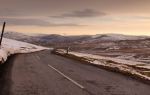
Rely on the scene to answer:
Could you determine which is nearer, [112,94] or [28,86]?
[112,94]

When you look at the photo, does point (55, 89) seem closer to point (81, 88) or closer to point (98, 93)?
point (81, 88)

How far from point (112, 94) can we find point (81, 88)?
5.88 feet

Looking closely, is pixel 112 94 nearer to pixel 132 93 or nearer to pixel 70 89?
pixel 132 93

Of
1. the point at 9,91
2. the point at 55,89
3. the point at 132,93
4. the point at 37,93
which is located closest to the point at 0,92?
the point at 9,91

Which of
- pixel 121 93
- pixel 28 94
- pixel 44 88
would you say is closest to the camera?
pixel 28 94

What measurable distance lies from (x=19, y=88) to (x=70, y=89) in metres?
2.31

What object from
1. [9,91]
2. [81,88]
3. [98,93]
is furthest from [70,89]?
[9,91]

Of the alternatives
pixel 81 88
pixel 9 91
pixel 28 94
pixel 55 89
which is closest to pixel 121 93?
pixel 81 88

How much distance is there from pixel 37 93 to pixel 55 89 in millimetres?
1372

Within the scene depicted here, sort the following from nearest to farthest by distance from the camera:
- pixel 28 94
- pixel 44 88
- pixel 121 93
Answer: pixel 28 94 → pixel 121 93 → pixel 44 88

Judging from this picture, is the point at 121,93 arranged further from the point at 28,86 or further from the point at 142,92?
the point at 28,86

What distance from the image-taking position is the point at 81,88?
13.3 metres

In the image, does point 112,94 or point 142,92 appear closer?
point 112,94

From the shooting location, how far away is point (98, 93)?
11984 millimetres
